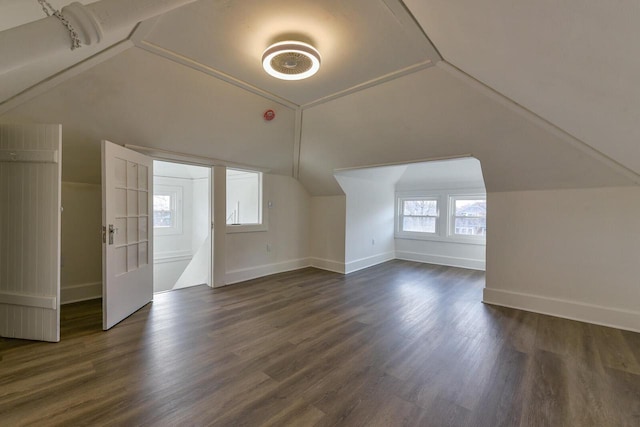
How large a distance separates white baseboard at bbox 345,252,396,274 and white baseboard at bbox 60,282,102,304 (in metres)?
3.79

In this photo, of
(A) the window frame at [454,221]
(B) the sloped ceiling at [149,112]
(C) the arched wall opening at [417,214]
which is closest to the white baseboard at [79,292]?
(B) the sloped ceiling at [149,112]

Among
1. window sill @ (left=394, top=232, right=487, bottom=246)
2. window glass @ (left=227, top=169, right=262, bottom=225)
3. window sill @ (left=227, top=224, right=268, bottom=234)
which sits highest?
window glass @ (left=227, top=169, right=262, bottom=225)

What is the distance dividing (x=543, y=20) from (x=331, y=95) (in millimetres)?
2054

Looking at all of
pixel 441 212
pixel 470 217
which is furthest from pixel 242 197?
pixel 470 217

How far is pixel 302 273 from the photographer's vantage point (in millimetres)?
5023

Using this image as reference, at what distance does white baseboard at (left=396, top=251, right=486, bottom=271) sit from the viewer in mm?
5426

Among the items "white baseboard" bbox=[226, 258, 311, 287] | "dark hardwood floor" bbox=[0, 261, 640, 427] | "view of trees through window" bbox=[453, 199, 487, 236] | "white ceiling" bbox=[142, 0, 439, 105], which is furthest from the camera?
"view of trees through window" bbox=[453, 199, 487, 236]

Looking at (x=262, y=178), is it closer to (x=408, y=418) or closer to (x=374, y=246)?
(x=374, y=246)

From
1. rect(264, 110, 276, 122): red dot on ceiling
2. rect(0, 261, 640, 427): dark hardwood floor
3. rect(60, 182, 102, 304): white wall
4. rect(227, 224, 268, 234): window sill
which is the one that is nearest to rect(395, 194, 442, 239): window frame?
rect(0, 261, 640, 427): dark hardwood floor

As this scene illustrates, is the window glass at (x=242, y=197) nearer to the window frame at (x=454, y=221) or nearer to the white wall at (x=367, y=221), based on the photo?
the white wall at (x=367, y=221)

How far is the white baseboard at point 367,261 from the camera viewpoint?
5156 millimetres

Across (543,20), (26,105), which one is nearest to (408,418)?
(543,20)

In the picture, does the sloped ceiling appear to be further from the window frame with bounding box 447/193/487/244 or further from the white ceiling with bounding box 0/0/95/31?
the window frame with bounding box 447/193/487/244

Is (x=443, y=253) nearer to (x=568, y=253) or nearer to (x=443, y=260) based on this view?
(x=443, y=260)
